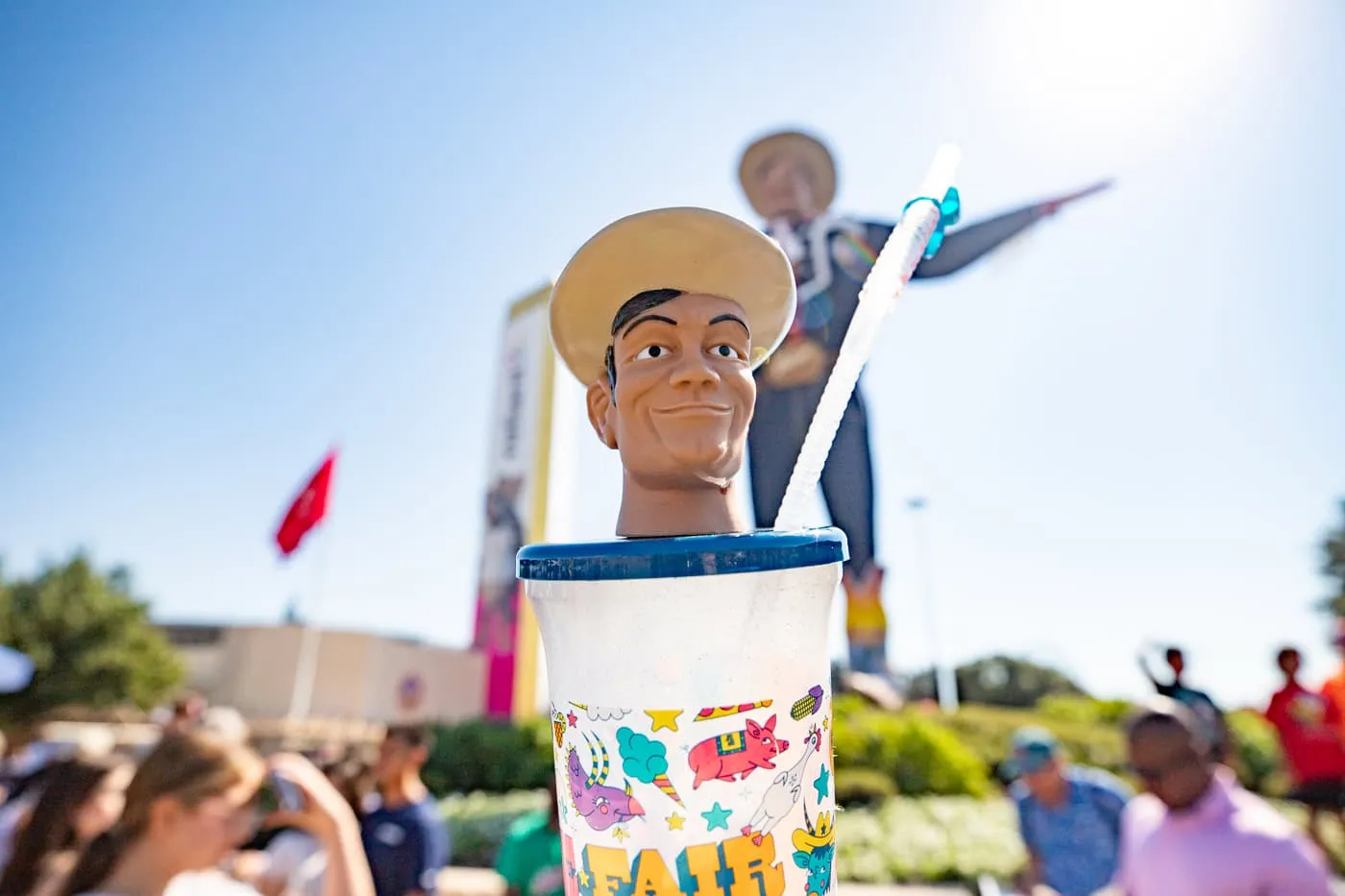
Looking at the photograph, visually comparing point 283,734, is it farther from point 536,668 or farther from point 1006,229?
point 1006,229

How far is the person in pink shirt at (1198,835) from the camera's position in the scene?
198 cm

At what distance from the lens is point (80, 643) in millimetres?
19500

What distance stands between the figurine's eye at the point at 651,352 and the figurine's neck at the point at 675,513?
169mm

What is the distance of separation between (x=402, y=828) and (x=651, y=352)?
2.83 m

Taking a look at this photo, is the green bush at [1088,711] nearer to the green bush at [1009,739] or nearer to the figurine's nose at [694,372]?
the green bush at [1009,739]

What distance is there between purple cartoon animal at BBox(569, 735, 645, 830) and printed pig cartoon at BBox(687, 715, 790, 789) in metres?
0.07

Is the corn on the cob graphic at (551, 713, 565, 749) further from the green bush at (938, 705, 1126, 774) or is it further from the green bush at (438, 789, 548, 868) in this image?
the green bush at (938, 705, 1126, 774)

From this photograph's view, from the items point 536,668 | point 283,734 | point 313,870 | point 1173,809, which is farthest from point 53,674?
point 1173,809

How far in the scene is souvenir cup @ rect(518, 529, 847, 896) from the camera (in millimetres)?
765

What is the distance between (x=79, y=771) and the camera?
2.15 metres

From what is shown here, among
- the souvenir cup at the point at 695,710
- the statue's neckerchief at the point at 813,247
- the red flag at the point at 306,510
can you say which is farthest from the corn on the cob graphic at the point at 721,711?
the red flag at the point at 306,510

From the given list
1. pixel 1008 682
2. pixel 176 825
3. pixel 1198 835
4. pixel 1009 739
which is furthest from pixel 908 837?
pixel 1008 682

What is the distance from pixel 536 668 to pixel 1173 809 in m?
11.8

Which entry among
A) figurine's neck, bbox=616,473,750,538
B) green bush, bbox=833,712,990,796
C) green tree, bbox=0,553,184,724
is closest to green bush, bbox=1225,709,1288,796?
green bush, bbox=833,712,990,796
